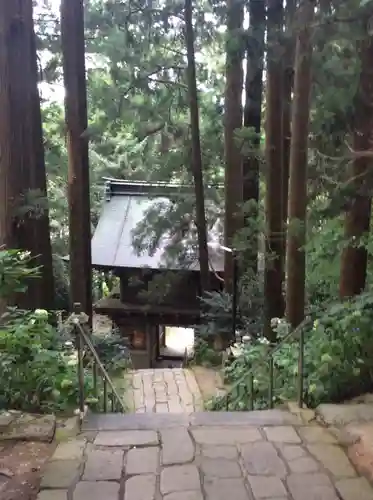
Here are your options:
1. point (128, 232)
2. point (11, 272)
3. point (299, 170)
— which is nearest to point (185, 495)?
point (11, 272)

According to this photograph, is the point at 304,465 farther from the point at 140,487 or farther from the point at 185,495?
the point at 140,487

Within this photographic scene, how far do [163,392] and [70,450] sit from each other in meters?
6.07

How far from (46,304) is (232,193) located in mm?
4048

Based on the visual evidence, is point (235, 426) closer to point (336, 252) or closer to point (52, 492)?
point (52, 492)

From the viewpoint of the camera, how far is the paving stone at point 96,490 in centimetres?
287

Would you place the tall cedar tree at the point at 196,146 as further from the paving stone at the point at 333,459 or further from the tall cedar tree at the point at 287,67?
the paving stone at the point at 333,459

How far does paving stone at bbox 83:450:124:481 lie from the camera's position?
10.2ft

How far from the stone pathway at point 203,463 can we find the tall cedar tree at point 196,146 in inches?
287

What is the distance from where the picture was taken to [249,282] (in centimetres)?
1034

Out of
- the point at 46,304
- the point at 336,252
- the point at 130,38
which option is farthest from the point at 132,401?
the point at 130,38

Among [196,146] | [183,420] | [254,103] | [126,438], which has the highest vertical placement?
[254,103]

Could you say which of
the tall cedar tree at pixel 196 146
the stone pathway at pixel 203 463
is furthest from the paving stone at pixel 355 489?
the tall cedar tree at pixel 196 146

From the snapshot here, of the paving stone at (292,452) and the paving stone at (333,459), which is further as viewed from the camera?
the paving stone at (292,452)

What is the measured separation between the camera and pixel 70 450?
3424 mm
